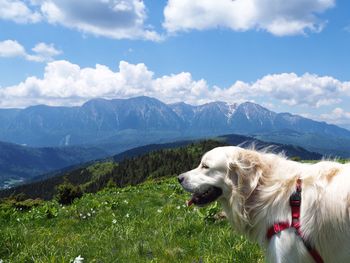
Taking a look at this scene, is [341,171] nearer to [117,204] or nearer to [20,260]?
[20,260]

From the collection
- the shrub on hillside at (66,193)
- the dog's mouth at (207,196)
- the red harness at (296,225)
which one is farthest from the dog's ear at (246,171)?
the shrub on hillside at (66,193)

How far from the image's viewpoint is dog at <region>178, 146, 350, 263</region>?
500 centimetres

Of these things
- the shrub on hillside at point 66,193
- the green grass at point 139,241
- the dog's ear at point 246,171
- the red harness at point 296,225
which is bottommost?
the shrub on hillside at point 66,193

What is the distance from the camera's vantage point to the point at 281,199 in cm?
553

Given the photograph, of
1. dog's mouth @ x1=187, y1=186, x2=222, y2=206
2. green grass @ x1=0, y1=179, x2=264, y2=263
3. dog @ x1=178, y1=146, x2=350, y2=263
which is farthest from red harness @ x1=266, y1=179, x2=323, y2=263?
green grass @ x1=0, y1=179, x2=264, y2=263

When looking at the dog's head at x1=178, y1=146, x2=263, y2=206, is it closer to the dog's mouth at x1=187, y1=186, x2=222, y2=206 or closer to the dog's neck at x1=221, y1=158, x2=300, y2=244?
the dog's mouth at x1=187, y1=186, x2=222, y2=206

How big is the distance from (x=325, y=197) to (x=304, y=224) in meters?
0.42

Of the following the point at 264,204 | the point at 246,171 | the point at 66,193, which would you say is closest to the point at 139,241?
the point at 246,171

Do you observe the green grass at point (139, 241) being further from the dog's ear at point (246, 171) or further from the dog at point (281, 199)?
the dog's ear at point (246, 171)

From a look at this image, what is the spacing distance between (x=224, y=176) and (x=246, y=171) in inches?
15.2

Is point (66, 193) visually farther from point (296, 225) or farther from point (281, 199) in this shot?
point (296, 225)

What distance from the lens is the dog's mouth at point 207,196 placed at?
6387mm

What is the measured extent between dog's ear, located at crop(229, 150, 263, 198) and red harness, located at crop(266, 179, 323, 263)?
1.98 feet

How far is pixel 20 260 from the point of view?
772 cm
